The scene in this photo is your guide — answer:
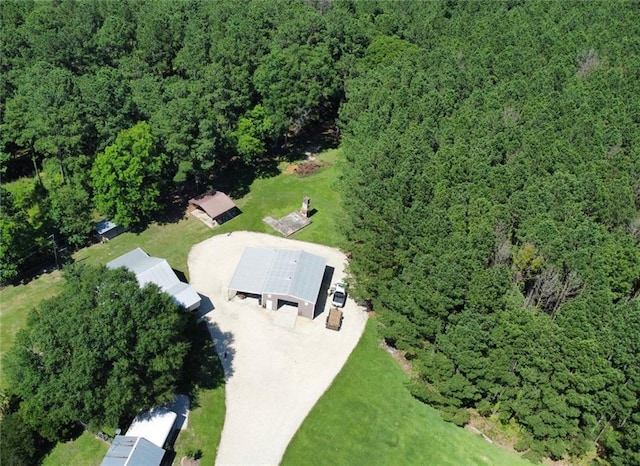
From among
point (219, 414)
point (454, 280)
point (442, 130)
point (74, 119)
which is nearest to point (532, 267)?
point (454, 280)

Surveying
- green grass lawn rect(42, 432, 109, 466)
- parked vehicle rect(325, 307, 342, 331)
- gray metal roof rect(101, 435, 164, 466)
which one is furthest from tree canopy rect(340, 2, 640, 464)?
green grass lawn rect(42, 432, 109, 466)

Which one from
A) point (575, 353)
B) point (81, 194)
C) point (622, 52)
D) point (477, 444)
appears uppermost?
point (622, 52)

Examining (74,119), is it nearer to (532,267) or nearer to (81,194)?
(81,194)

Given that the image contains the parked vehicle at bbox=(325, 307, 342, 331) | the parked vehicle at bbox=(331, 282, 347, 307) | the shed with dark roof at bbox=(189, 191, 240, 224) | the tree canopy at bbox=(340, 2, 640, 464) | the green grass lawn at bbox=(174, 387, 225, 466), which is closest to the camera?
the tree canopy at bbox=(340, 2, 640, 464)

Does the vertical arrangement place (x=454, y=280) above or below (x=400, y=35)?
below

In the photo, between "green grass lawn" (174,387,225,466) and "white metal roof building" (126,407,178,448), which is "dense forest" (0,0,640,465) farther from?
"white metal roof building" (126,407,178,448)

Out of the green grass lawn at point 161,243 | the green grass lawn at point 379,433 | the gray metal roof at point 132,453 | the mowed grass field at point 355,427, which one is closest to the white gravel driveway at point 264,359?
the mowed grass field at point 355,427

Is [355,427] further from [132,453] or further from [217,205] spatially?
[217,205]
